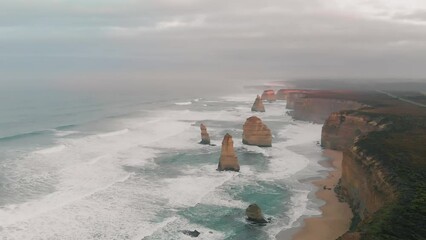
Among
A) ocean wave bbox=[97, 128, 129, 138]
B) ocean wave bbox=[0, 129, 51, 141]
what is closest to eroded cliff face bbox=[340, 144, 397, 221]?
ocean wave bbox=[97, 128, 129, 138]

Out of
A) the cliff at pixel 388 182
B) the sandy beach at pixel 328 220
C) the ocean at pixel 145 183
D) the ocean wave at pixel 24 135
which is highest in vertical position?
the cliff at pixel 388 182

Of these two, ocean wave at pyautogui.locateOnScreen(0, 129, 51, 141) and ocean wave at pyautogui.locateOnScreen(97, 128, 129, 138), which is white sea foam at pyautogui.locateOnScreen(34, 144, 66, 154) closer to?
ocean wave at pyautogui.locateOnScreen(97, 128, 129, 138)

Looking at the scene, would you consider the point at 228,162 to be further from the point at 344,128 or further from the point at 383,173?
the point at 383,173

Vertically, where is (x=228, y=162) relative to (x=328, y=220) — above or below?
above

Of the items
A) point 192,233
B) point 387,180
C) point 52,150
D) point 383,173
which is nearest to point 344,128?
point 383,173

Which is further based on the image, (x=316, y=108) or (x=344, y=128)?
(x=316, y=108)

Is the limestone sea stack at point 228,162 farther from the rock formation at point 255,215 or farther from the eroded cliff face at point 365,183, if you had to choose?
the rock formation at point 255,215

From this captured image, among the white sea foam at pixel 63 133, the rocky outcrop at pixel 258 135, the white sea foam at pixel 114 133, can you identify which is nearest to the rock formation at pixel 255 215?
the rocky outcrop at pixel 258 135
